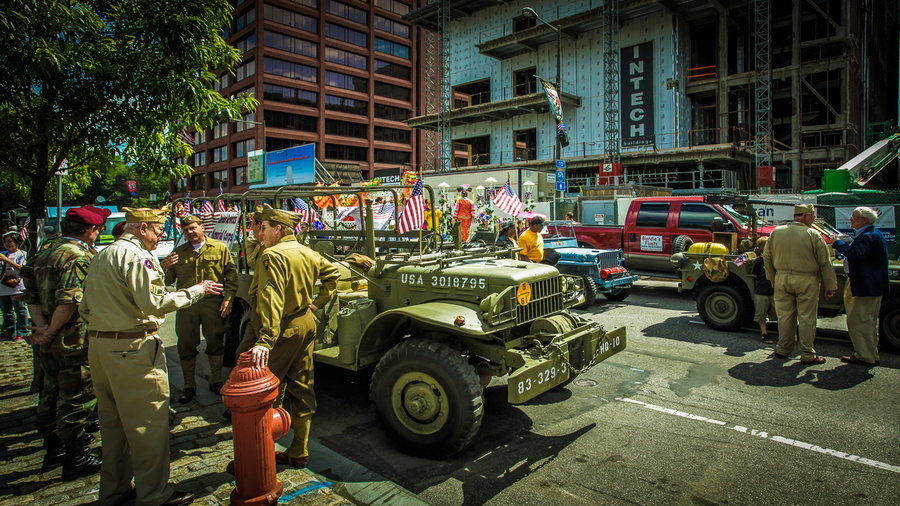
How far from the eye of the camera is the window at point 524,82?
36.2 meters

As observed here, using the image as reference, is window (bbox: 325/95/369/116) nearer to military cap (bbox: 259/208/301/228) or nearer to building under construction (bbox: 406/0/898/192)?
building under construction (bbox: 406/0/898/192)

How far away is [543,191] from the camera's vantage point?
29.0 m

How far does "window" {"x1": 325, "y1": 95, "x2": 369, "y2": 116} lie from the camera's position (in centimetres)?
5825

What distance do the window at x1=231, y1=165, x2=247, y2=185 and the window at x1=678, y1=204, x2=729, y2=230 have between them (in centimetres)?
5259

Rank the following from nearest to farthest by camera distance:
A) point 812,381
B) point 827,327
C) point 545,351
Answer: point 545,351 < point 812,381 < point 827,327

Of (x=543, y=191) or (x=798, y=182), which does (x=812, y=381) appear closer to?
(x=543, y=191)

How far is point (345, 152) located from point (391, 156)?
6600mm

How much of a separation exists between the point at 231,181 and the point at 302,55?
52.5 feet

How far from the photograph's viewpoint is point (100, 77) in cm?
584

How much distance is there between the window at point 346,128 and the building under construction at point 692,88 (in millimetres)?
24691

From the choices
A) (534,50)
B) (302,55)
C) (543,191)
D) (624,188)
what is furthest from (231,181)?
(624,188)

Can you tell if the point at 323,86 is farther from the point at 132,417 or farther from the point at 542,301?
the point at 132,417

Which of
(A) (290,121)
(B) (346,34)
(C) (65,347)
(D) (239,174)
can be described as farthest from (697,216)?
(B) (346,34)

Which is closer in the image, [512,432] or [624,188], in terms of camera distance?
[512,432]
